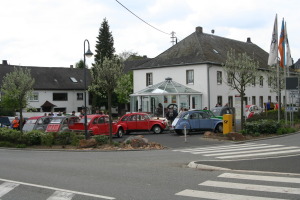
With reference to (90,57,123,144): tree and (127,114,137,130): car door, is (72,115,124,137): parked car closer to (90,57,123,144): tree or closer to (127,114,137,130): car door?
(127,114,137,130): car door

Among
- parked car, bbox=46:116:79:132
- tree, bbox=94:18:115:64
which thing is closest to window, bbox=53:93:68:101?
tree, bbox=94:18:115:64

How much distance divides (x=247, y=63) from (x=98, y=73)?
9.64m

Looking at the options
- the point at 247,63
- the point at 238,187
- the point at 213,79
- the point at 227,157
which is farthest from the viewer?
the point at 213,79

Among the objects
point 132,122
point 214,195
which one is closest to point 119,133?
point 132,122

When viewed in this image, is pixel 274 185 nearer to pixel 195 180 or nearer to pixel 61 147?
pixel 195 180

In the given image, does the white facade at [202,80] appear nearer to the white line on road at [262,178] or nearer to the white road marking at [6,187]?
the white line on road at [262,178]

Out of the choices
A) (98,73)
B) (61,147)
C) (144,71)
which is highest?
(144,71)

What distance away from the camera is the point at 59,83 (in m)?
59.9

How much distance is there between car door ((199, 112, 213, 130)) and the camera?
2464cm

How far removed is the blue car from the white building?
37.9ft

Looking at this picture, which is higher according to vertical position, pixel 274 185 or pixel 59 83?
pixel 59 83

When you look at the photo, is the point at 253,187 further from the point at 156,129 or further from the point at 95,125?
the point at 156,129

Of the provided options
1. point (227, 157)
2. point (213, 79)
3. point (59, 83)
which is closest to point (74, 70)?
point (59, 83)

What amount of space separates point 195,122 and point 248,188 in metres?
16.2
